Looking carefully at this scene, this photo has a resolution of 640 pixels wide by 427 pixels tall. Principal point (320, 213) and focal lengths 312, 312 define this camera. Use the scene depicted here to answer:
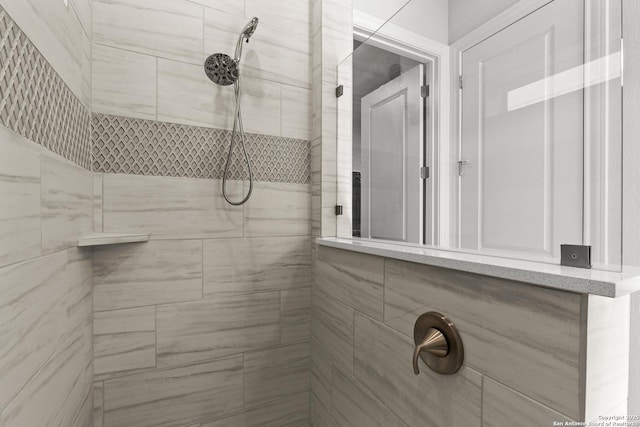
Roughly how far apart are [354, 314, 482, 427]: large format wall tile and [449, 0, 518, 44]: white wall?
110 cm

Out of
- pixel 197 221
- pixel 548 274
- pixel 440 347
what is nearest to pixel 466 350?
pixel 440 347

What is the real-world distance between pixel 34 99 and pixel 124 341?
92 centimetres

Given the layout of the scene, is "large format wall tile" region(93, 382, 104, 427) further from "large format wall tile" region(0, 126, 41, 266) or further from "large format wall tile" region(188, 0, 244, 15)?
"large format wall tile" region(188, 0, 244, 15)

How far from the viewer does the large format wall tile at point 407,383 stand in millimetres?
709

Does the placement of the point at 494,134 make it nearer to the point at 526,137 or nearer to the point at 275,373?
the point at 526,137

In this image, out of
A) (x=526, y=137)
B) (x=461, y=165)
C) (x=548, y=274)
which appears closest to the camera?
(x=548, y=274)

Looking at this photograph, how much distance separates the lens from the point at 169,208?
1.27 metres

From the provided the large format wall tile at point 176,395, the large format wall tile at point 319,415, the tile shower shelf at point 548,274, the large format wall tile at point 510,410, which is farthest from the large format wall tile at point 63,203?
the large format wall tile at point 319,415

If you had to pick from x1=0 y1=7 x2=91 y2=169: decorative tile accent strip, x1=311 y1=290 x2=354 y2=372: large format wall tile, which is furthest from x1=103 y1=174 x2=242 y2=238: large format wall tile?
x1=311 y1=290 x2=354 y2=372: large format wall tile

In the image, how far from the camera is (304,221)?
60.5 inches

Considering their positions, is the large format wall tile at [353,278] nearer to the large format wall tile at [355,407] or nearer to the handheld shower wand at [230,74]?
the large format wall tile at [355,407]

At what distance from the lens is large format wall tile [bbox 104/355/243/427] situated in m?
1.21

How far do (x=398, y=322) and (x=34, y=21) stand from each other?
3.78ft

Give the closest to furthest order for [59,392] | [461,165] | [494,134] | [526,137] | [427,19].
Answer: [59,392] < [526,137] < [494,134] < [461,165] < [427,19]
